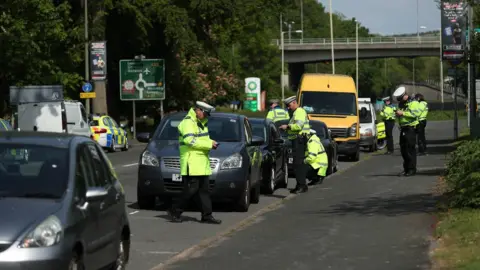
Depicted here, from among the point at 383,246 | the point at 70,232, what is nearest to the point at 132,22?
the point at 383,246

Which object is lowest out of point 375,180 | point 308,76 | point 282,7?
point 375,180

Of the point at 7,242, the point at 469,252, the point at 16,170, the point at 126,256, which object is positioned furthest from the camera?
the point at 469,252

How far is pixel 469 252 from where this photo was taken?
11.1 m

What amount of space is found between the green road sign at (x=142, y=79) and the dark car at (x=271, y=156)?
3395cm

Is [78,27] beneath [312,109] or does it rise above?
above

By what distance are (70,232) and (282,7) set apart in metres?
51.2

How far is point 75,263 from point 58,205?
460 mm

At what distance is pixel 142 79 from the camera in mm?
56625

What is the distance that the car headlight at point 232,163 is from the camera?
17.3 m

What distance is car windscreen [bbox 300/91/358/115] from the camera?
1351 inches

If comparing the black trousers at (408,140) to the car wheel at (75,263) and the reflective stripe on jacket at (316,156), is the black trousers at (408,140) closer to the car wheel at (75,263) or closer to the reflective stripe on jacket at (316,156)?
the reflective stripe on jacket at (316,156)

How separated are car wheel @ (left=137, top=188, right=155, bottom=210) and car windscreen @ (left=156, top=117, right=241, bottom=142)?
105 cm

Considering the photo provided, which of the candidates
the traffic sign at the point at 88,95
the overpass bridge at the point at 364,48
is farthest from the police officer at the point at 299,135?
the overpass bridge at the point at 364,48

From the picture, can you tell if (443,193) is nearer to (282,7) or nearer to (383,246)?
(383,246)
